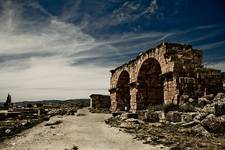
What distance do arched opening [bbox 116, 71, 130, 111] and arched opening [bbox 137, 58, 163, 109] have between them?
5.87 metres

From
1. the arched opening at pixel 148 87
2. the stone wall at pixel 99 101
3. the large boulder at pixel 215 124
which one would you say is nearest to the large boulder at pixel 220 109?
the large boulder at pixel 215 124

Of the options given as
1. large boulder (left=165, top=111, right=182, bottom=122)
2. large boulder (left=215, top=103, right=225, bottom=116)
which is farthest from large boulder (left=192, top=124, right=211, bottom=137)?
large boulder (left=165, top=111, right=182, bottom=122)

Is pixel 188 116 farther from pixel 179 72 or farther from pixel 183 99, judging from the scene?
pixel 179 72

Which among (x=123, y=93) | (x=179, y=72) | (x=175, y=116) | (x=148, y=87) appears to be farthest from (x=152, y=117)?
(x=123, y=93)

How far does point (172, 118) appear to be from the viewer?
10.7 meters

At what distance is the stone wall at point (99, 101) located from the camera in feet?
99.7

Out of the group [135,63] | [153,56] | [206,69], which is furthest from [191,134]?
[135,63]

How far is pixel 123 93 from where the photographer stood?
26312 mm

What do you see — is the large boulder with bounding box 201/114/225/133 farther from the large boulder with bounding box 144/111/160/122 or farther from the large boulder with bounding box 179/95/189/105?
the large boulder with bounding box 179/95/189/105

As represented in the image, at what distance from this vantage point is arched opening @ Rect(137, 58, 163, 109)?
19609 mm

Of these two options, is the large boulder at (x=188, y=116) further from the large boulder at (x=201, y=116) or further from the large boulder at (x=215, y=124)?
the large boulder at (x=215, y=124)

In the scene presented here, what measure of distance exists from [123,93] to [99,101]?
17.5 ft

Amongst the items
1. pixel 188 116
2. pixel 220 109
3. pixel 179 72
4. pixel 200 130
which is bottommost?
pixel 200 130

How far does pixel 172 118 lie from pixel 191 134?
253 centimetres
